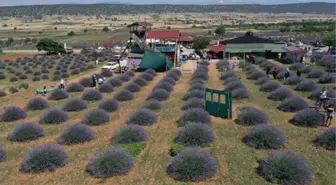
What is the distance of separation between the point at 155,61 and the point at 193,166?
1239 inches

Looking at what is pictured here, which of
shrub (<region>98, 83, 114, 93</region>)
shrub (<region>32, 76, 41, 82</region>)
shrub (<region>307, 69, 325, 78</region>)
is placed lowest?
shrub (<region>32, 76, 41, 82</region>)

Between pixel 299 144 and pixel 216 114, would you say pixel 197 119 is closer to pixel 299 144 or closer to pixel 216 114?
pixel 216 114

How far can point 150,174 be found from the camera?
1294 centimetres

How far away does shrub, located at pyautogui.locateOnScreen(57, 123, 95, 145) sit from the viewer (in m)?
16.5

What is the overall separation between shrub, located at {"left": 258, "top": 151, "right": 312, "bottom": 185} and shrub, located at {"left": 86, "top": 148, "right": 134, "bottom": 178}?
4606 mm

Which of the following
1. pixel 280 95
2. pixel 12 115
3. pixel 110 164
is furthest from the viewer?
pixel 280 95

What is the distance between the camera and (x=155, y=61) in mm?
43219

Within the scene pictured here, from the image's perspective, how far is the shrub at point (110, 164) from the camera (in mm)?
12805

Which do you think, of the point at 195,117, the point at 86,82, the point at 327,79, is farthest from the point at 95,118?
the point at 327,79

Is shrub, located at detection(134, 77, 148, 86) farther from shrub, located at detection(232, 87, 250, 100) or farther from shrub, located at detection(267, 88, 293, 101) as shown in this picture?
shrub, located at detection(267, 88, 293, 101)

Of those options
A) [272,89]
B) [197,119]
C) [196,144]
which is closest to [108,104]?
[197,119]

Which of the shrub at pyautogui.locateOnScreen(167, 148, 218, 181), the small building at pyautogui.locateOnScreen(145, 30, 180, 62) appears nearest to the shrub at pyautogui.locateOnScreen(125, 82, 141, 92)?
the shrub at pyautogui.locateOnScreen(167, 148, 218, 181)

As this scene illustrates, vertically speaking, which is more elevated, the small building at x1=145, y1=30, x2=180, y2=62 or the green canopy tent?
the small building at x1=145, y1=30, x2=180, y2=62

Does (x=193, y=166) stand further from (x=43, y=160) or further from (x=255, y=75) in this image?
(x=255, y=75)
